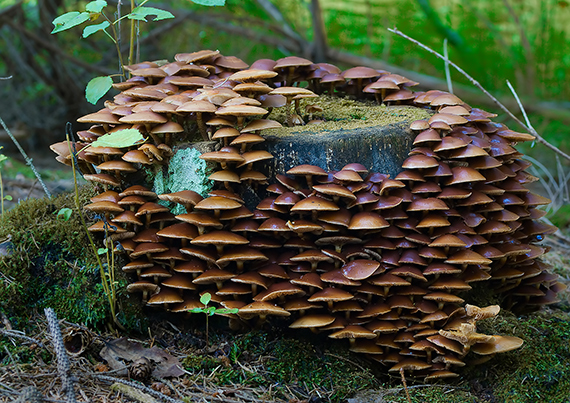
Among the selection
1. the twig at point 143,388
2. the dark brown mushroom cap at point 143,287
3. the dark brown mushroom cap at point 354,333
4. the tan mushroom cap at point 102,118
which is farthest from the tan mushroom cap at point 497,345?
the tan mushroom cap at point 102,118

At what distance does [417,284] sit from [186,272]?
68.0 inches

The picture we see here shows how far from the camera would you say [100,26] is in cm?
343

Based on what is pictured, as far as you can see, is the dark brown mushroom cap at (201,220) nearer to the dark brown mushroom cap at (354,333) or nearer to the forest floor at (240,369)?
the forest floor at (240,369)

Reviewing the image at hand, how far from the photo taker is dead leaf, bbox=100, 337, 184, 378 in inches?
118

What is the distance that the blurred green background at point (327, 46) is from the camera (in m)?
9.16

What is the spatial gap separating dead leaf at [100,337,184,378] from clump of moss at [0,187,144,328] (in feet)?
0.93

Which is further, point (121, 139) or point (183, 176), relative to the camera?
point (183, 176)

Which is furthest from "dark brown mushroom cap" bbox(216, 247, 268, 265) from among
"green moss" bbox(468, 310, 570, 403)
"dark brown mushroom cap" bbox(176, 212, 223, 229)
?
"green moss" bbox(468, 310, 570, 403)

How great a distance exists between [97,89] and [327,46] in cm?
657

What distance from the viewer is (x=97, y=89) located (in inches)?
138

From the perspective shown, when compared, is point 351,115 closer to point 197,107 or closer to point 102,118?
point 197,107

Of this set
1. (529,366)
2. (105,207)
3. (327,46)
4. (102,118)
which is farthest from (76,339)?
(327,46)

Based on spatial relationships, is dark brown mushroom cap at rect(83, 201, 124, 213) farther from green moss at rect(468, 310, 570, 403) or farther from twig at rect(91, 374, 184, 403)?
green moss at rect(468, 310, 570, 403)

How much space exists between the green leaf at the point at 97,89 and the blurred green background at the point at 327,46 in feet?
19.2
